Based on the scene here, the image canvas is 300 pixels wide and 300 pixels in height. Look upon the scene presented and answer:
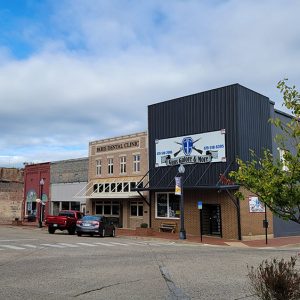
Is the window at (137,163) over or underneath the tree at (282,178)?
over

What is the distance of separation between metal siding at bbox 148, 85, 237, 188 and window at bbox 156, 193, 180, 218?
106 centimetres

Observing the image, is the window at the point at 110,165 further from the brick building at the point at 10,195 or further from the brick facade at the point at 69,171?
the brick building at the point at 10,195

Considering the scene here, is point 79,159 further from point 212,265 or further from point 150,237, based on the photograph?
point 212,265

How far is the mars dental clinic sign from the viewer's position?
101 feet

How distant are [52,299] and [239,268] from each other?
271 inches

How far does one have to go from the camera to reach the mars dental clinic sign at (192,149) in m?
30.9

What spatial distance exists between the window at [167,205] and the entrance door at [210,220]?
236 cm

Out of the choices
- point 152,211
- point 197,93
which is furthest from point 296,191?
point 152,211

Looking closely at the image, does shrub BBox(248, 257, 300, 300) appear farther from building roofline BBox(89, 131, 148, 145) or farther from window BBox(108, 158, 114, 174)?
window BBox(108, 158, 114, 174)

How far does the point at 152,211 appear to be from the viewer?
35.3 m

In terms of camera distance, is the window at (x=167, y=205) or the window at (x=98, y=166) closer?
the window at (x=167, y=205)

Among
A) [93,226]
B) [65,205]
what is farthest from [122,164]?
[93,226]

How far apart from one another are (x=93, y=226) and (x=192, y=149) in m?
9.18

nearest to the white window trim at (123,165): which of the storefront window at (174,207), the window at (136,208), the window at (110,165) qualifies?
the window at (110,165)
